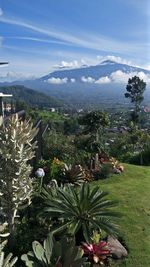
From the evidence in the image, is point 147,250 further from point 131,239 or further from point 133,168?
point 133,168

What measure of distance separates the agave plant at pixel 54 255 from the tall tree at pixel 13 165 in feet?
3.45

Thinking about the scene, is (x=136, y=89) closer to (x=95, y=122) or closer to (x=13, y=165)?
(x=95, y=122)

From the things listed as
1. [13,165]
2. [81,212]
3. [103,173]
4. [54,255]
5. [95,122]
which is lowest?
[103,173]

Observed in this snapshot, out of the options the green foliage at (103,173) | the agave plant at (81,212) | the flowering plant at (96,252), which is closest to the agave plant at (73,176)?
the green foliage at (103,173)

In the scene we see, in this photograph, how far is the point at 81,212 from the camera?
7449mm

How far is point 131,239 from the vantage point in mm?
7762

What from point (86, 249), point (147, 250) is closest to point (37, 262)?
point (86, 249)

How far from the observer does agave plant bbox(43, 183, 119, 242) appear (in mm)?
7051

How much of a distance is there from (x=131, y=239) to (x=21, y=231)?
199 cm

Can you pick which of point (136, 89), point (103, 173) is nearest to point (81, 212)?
point (103, 173)

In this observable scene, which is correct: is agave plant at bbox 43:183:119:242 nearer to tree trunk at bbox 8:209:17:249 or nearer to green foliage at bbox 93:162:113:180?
tree trunk at bbox 8:209:17:249

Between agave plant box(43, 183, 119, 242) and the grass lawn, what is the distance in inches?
25.1

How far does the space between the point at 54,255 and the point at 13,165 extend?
158cm

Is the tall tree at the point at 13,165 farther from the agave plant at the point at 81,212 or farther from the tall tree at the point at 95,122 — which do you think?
the tall tree at the point at 95,122
